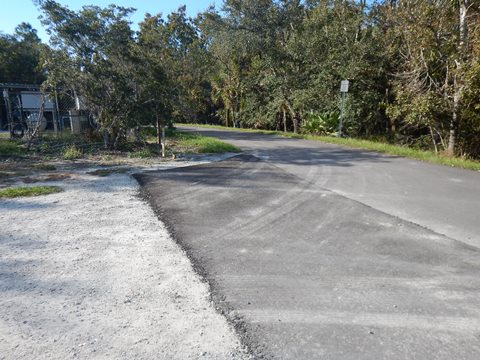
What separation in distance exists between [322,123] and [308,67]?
3.50 metres

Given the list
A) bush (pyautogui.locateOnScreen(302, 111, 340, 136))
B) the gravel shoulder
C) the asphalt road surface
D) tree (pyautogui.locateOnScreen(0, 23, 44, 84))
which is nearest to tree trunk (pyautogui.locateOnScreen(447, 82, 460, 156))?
the asphalt road surface

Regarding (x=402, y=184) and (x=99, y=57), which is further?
(x=99, y=57)

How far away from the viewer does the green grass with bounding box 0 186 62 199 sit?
5.97 metres

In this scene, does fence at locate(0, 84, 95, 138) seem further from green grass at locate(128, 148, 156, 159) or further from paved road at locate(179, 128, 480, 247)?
paved road at locate(179, 128, 480, 247)

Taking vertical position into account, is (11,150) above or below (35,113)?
below

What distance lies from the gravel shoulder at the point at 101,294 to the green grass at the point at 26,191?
42.9 inches

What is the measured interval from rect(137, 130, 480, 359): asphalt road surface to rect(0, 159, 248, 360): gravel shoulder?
0.28 metres

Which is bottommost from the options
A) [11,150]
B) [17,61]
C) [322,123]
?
[11,150]

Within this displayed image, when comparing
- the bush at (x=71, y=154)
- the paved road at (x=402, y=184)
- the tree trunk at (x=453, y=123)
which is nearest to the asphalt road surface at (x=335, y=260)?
the paved road at (x=402, y=184)

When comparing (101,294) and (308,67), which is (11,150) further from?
(308,67)

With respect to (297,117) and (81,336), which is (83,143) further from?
(297,117)

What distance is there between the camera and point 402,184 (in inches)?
280

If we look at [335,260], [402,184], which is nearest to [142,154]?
[402,184]

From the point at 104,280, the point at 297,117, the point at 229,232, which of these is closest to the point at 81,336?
the point at 104,280
